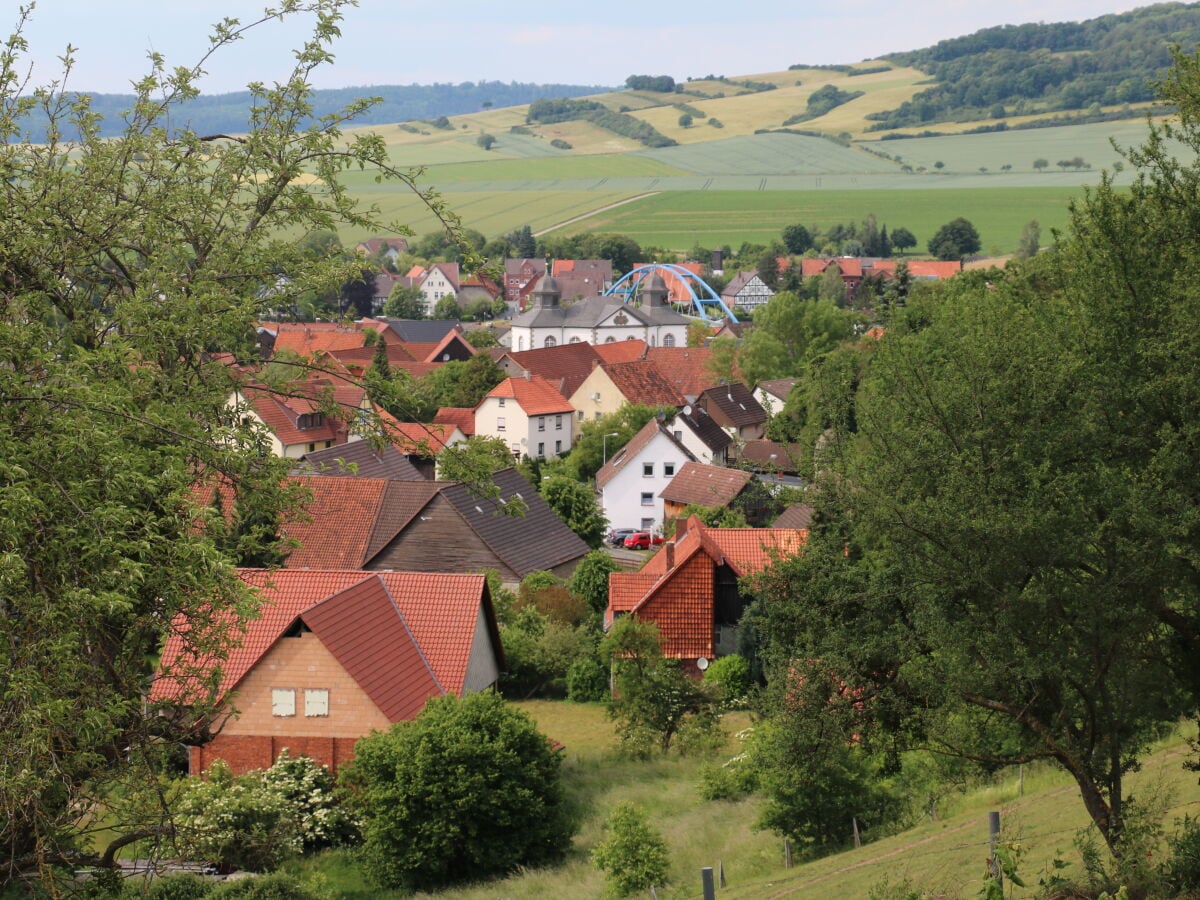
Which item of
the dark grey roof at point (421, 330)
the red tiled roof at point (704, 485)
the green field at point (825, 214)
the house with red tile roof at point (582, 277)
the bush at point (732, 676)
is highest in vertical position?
the green field at point (825, 214)

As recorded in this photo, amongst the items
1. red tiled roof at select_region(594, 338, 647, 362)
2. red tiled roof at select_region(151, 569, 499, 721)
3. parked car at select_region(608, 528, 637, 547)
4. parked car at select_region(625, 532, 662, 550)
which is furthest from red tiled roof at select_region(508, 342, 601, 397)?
red tiled roof at select_region(151, 569, 499, 721)

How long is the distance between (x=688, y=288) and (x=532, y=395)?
74.6m

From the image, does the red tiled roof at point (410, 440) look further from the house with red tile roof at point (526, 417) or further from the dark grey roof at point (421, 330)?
the dark grey roof at point (421, 330)

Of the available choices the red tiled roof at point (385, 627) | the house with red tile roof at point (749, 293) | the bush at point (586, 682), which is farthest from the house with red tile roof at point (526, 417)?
the house with red tile roof at point (749, 293)

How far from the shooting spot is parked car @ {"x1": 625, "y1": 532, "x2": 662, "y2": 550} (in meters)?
50.6

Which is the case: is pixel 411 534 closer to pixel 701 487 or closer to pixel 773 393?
pixel 701 487

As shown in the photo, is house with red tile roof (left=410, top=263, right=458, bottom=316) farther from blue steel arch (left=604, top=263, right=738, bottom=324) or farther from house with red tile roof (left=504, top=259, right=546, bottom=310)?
blue steel arch (left=604, top=263, right=738, bottom=324)

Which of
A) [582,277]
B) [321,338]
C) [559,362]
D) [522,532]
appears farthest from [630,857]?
[582,277]

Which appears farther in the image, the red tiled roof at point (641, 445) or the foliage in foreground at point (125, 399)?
the red tiled roof at point (641, 445)

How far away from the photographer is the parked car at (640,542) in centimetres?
5062

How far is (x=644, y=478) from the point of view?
5322 centimetres

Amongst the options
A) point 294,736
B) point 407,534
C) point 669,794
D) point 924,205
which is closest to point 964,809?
point 669,794

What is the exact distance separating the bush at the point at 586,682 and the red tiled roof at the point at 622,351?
209 feet

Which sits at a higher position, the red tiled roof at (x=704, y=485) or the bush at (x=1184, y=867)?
the bush at (x=1184, y=867)
